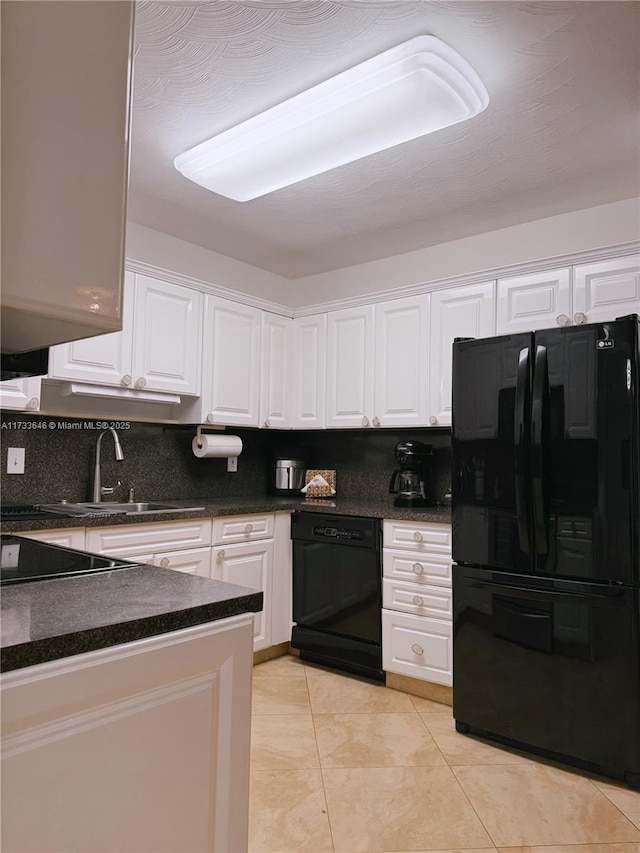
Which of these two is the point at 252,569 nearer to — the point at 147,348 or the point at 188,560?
the point at 188,560

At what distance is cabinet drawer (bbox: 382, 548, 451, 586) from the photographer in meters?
3.00

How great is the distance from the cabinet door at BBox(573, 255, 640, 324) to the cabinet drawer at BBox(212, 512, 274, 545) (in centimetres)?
195

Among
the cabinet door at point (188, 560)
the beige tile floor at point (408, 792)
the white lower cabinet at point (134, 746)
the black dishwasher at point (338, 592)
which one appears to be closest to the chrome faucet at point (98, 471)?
the cabinet door at point (188, 560)

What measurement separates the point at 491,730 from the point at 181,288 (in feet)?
8.79

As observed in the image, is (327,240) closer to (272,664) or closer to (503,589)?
(503,589)

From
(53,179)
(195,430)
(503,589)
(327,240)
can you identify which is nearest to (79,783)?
(53,179)

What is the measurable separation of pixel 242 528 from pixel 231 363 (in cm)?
101

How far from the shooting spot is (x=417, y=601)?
3070mm

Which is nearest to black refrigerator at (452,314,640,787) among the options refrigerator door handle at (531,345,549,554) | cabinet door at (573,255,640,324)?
refrigerator door handle at (531,345,549,554)

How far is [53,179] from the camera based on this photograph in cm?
89

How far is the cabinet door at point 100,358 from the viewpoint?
9.46 ft

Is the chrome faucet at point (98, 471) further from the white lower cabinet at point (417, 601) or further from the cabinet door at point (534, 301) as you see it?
the cabinet door at point (534, 301)

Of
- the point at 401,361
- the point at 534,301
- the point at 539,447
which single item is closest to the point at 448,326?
the point at 401,361

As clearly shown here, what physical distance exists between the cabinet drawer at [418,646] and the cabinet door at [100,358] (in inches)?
73.0
